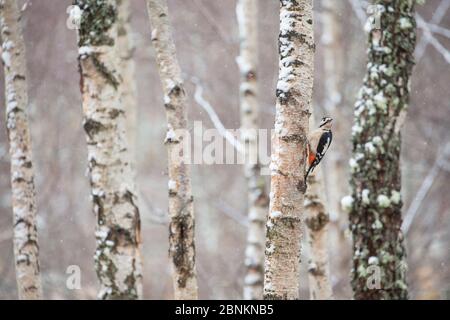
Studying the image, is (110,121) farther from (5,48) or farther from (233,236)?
(233,236)

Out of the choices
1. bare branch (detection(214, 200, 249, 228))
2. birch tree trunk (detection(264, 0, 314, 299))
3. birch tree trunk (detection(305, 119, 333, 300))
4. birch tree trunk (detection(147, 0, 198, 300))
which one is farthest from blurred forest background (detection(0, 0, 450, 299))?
birch tree trunk (detection(264, 0, 314, 299))

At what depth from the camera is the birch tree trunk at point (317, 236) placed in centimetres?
486

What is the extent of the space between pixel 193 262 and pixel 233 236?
744 centimetres

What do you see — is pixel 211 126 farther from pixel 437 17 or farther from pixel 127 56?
pixel 127 56

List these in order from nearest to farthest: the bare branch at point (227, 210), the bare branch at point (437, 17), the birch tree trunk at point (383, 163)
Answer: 1. the birch tree trunk at point (383, 163)
2. the bare branch at point (437, 17)
3. the bare branch at point (227, 210)

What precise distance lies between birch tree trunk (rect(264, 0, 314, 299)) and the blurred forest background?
19.5ft

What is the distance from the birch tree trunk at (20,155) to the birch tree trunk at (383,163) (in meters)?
2.84

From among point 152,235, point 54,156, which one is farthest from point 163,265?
point 54,156

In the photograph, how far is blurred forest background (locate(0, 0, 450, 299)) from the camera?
385 inches

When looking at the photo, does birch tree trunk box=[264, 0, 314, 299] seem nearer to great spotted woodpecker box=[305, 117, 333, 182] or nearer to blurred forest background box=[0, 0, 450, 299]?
great spotted woodpecker box=[305, 117, 333, 182]

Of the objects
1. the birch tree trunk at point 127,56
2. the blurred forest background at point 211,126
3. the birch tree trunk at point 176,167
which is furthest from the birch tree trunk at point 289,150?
the blurred forest background at point 211,126

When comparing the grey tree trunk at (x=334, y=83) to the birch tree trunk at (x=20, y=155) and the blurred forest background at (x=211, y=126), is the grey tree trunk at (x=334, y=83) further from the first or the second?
the birch tree trunk at (x=20, y=155)

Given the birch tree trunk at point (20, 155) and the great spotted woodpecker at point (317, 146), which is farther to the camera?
the birch tree trunk at point (20, 155)

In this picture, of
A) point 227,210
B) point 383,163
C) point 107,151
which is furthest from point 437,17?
point 107,151
